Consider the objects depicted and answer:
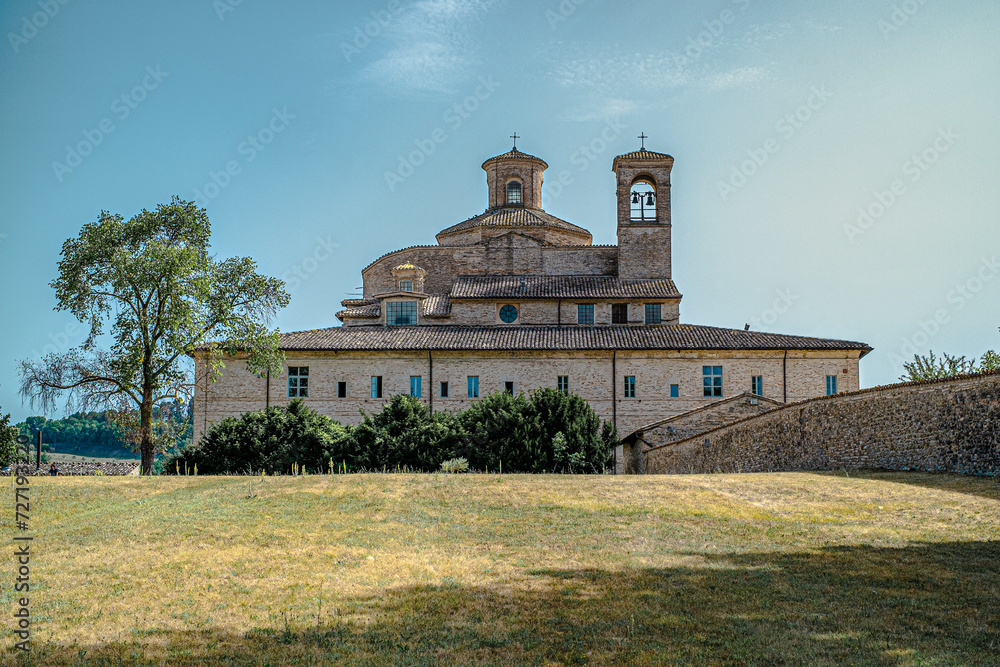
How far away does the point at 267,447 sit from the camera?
96.8ft

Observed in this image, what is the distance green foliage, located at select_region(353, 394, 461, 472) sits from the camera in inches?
1156

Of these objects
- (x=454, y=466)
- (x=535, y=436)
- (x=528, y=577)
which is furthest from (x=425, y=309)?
(x=528, y=577)

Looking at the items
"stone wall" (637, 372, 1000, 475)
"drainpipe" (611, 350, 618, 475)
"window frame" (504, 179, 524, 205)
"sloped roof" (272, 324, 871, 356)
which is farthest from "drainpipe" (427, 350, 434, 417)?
"window frame" (504, 179, 524, 205)

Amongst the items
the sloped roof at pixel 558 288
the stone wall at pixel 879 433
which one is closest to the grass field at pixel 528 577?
the stone wall at pixel 879 433

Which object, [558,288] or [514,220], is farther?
[514,220]

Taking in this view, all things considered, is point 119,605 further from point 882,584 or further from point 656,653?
point 882,584

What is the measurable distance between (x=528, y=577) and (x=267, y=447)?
21.3m

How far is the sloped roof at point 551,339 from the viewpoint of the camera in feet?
126

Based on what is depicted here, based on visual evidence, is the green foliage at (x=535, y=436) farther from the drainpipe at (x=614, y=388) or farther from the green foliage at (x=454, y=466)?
the drainpipe at (x=614, y=388)

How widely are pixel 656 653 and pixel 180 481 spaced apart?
1481 centimetres

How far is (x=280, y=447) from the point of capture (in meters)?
29.6

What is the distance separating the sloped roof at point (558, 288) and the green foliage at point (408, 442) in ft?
45.2

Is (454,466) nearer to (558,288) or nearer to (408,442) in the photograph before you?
(408,442)

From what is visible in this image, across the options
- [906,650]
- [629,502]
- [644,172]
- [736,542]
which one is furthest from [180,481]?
[644,172]
